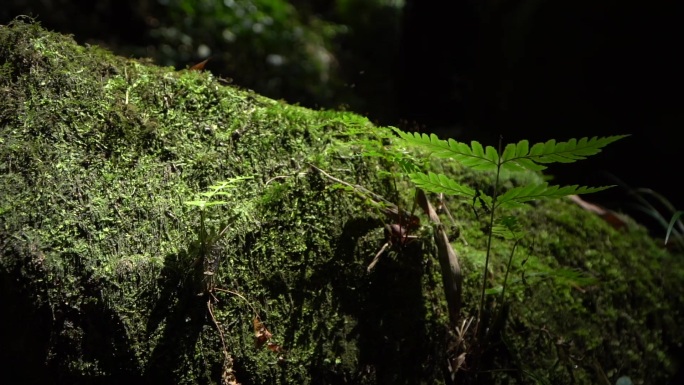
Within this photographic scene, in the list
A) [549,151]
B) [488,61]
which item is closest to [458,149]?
[549,151]

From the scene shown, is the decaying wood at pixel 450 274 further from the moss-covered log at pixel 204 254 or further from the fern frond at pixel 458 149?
the fern frond at pixel 458 149

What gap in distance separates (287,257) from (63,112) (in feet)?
3.23

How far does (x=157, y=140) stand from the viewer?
1963mm

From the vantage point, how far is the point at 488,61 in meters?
6.84

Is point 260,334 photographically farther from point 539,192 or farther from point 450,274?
point 539,192

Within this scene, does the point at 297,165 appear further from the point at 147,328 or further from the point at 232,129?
the point at 147,328

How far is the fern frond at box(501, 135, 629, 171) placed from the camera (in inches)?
67.9

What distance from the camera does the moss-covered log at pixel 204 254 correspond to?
160 cm

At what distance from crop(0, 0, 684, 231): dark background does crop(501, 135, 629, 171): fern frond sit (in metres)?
1.97

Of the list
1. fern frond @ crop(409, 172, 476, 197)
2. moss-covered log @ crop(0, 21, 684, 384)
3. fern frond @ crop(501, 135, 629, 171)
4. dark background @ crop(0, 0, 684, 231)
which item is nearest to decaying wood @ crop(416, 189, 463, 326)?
moss-covered log @ crop(0, 21, 684, 384)

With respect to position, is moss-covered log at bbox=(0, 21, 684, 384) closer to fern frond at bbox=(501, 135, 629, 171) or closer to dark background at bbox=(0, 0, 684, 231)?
fern frond at bbox=(501, 135, 629, 171)

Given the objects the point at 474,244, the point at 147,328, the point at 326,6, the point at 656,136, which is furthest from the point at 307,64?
the point at 147,328

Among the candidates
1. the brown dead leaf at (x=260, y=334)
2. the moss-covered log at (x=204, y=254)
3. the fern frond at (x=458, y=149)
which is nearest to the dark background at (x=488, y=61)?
the moss-covered log at (x=204, y=254)

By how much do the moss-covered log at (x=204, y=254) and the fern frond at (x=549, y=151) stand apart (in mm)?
517
